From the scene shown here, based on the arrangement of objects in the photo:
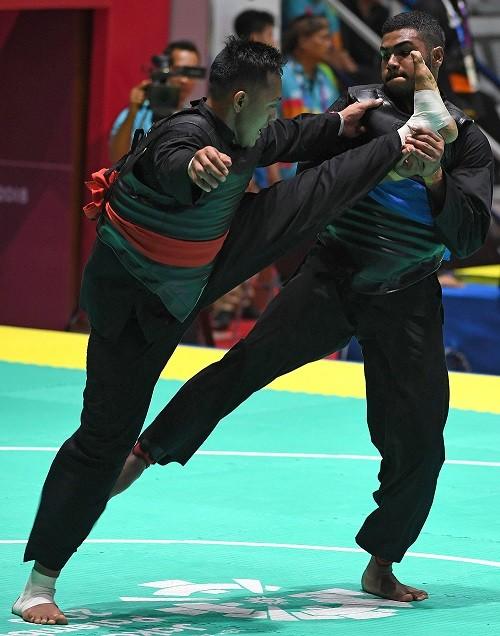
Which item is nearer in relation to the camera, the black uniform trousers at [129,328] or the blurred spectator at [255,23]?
the black uniform trousers at [129,328]

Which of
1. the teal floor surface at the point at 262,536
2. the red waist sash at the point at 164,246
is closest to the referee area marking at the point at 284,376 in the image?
the teal floor surface at the point at 262,536

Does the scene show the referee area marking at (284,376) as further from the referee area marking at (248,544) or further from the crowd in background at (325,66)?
the referee area marking at (248,544)

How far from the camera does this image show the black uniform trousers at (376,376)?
452 centimetres

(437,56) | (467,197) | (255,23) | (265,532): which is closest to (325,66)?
(255,23)

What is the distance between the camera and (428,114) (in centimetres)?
425

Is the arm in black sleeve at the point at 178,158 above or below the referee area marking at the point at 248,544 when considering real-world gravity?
above

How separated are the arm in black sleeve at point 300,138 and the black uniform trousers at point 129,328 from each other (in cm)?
15

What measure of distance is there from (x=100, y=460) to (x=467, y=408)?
13.0 ft

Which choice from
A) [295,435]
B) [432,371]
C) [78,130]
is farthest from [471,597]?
[78,130]

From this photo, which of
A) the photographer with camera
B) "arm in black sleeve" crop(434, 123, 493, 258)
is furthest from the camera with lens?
"arm in black sleeve" crop(434, 123, 493, 258)

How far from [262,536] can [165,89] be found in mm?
4904

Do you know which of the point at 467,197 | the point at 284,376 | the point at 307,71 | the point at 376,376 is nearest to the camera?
the point at 467,197

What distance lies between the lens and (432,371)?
4.52 metres

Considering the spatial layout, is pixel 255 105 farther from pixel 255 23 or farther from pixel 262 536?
pixel 255 23
